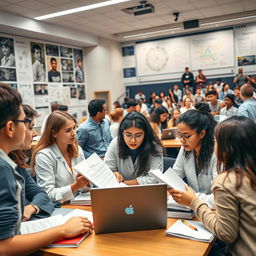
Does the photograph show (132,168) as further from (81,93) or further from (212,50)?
(212,50)

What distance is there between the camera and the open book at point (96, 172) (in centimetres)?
168

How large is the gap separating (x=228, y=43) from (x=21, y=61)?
7224 mm

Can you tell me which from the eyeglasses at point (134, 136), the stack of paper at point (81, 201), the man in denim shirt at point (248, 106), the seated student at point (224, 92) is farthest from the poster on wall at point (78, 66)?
the stack of paper at point (81, 201)

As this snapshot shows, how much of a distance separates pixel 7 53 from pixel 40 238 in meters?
7.14

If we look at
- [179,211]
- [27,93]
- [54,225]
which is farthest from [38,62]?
[179,211]

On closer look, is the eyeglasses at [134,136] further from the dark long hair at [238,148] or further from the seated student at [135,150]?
the dark long hair at [238,148]

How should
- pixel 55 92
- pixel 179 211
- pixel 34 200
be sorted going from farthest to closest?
pixel 55 92 → pixel 34 200 → pixel 179 211

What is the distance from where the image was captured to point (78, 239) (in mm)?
1347

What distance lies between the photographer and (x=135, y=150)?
2398mm

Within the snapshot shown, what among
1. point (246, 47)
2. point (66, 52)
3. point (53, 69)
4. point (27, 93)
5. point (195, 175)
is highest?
point (66, 52)

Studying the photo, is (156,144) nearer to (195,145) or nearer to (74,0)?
(195,145)

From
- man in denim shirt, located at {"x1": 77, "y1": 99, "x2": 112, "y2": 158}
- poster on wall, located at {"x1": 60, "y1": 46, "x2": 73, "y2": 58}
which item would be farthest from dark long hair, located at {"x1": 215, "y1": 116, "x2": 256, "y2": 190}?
poster on wall, located at {"x1": 60, "y1": 46, "x2": 73, "y2": 58}

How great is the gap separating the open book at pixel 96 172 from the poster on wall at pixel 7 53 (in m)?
6.48

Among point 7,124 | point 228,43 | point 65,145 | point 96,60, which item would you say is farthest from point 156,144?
point 228,43
